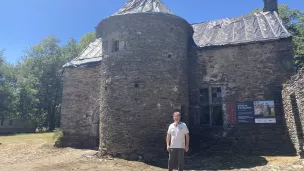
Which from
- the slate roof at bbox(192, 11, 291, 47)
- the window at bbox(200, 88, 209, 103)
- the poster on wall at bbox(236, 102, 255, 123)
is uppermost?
the slate roof at bbox(192, 11, 291, 47)

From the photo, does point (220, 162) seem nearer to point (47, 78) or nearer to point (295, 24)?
point (295, 24)

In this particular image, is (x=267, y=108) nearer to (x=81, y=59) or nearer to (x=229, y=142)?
(x=229, y=142)

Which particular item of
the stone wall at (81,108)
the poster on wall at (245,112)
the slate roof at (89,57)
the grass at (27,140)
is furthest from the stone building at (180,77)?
the grass at (27,140)

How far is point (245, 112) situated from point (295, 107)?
2389 millimetres

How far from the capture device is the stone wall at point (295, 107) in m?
8.63

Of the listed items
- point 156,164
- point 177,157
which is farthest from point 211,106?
point 177,157

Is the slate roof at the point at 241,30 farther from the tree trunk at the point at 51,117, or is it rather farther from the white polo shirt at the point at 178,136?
the tree trunk at the point at 51,117

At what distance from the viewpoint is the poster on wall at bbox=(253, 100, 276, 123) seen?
37.4ft

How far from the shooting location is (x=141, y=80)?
10844mm

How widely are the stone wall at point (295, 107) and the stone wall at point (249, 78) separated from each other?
650mm

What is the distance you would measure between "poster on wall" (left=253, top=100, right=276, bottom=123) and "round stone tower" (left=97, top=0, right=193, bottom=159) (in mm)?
3340

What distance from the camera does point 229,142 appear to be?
468 inches

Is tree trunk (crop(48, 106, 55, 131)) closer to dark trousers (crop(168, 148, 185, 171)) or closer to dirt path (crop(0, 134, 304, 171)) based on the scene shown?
dirt path (crop(0, 134, 304, 171))

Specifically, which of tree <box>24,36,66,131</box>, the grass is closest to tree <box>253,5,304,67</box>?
the grass
